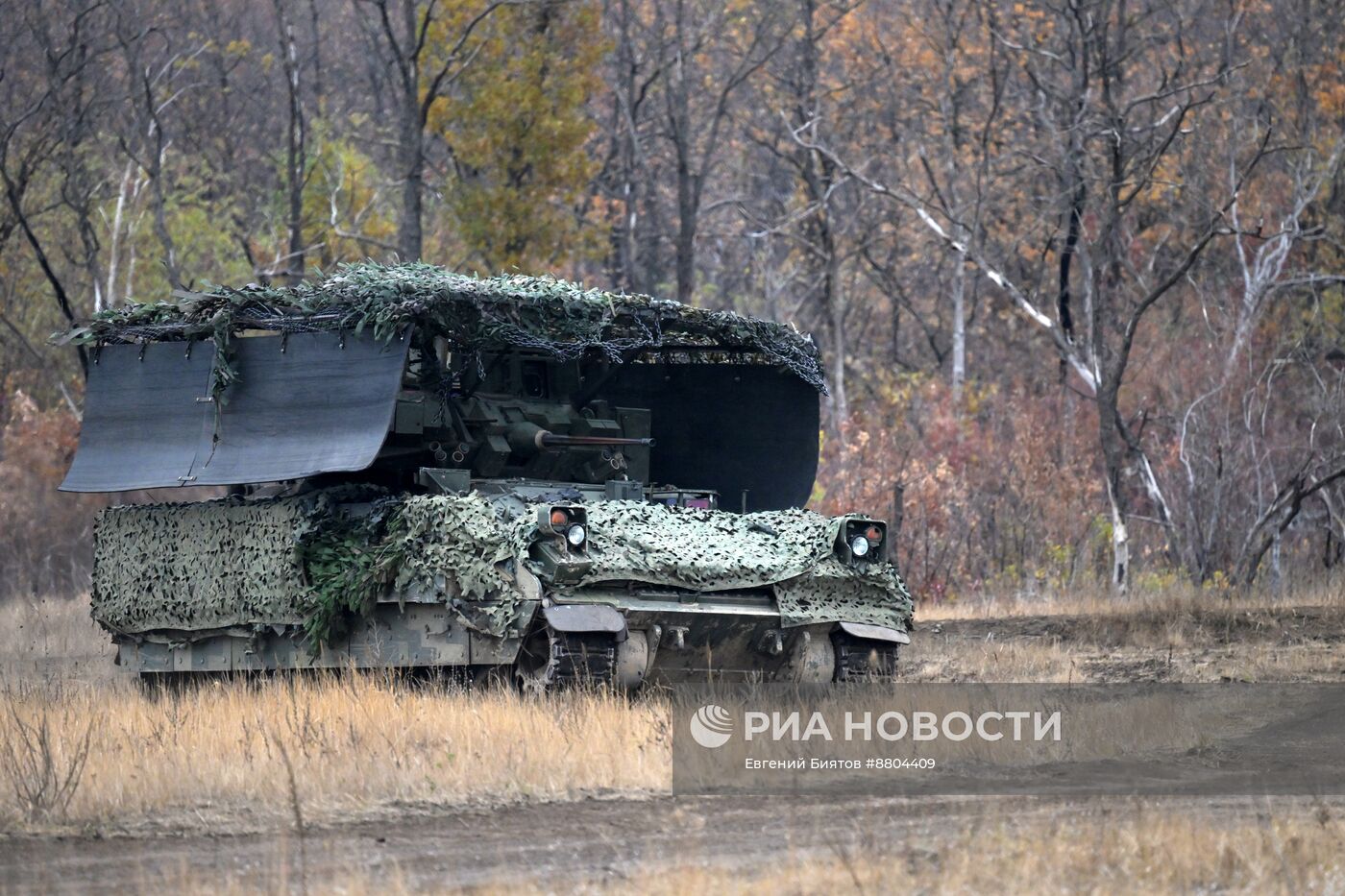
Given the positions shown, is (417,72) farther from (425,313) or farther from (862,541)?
(862,541)

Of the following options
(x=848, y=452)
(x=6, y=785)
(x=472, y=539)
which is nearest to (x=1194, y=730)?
(x=472, y=539)

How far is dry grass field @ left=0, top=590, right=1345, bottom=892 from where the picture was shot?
277 inches

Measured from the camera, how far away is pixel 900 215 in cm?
3353

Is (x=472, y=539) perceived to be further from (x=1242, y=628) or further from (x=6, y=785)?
(x=1242, y=628)

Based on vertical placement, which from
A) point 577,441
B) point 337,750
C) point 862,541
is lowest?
point 337,750

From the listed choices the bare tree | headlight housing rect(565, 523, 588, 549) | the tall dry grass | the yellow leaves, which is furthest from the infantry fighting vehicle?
the yellow leaves

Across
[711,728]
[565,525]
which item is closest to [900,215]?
[565,525]

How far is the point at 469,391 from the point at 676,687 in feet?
9.22

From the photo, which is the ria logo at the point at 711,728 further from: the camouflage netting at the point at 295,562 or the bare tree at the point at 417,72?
the bare tree at the point at 417,72

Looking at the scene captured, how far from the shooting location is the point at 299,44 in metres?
38.2

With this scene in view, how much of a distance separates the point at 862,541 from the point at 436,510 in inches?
109

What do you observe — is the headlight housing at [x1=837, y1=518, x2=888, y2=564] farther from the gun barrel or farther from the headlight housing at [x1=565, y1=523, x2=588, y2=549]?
the gun barrel

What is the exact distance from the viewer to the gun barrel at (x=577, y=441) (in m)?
13.2

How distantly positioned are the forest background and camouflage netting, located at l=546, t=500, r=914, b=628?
7.50 meters
